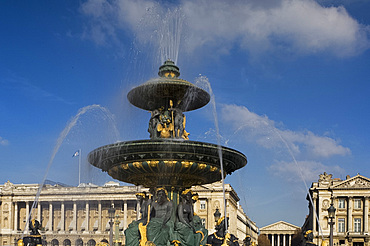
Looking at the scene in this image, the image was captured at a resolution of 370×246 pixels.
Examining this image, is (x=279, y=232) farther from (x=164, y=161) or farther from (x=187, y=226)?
(x=164, y=161)

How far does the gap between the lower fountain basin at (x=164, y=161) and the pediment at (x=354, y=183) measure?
218 ft

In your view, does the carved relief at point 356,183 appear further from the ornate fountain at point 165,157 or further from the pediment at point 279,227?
the ornate fountain at point 165,157

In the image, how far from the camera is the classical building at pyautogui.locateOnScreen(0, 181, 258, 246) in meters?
79.2

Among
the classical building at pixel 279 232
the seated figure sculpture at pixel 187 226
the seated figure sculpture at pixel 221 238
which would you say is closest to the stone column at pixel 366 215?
the classical building at pixel 279 232

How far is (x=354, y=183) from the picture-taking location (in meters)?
73.8

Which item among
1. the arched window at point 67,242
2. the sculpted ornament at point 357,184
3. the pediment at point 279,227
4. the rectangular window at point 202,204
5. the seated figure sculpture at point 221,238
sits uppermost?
the sculpted ornament at point 357,184

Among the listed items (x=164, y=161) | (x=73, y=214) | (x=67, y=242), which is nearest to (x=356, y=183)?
(x=73, y=214)

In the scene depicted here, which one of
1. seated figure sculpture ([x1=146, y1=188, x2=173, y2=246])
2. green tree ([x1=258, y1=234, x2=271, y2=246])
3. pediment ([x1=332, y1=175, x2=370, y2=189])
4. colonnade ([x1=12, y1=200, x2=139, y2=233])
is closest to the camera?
seated figure sculpture ([x1=146, y1=188, x2=173, y2=246])

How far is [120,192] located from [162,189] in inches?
2926

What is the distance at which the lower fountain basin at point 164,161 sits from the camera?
10.2 meters

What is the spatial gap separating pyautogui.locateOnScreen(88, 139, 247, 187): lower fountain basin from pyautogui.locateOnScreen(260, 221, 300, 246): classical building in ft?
404

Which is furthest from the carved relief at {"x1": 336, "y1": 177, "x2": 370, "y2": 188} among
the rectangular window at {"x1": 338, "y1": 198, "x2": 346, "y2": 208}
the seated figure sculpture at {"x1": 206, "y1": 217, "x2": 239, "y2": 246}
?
the seated figure sculpture at {"x1": 206, "y1": 217, "x2": 239, "y2": 246}

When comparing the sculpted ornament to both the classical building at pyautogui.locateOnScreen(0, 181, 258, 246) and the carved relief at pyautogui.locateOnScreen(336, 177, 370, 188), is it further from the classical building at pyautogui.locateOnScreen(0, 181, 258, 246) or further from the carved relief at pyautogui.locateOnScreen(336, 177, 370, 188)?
the classical building at pyautogui.locateOnScreen(0, 181, 258, 246)

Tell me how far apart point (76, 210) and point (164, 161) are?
77.6 metres
